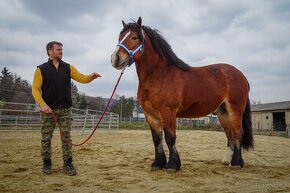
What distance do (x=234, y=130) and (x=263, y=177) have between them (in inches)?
51.6

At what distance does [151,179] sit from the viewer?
12.5ft

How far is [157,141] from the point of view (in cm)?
479

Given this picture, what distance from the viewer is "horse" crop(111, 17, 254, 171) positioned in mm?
4387

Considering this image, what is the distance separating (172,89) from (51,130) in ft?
6.55

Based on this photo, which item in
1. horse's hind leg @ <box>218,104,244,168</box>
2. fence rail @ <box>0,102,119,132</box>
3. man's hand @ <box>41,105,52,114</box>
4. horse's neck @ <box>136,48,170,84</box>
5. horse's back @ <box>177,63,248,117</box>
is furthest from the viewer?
fence rail @ <box>0,102,119,132</box>

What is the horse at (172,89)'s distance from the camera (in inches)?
173

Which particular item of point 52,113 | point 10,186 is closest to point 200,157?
point 52,113

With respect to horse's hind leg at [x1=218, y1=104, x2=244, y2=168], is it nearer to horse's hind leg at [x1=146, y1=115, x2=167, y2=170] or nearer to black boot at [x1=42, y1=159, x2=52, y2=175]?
horse's hind leg at [x1=146, y1=115, x2=167, y2=170]

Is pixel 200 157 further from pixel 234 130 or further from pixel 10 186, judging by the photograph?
pixel 10 186

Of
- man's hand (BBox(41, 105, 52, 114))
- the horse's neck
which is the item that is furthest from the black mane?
man's hand (BBox(41, 105, 52, 114))

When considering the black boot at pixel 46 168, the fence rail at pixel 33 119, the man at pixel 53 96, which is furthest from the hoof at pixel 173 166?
the fence rail at pixel 33 119

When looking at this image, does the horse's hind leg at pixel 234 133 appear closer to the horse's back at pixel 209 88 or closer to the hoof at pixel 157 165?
the horse's back at pixel 209 88

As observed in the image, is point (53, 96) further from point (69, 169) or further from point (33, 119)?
point (33, 119)

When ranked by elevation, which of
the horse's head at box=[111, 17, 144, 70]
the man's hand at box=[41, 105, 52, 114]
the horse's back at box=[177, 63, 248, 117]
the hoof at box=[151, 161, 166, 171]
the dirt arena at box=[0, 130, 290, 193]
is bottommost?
the dirt arena at box=[0, 130, 290, 193]
